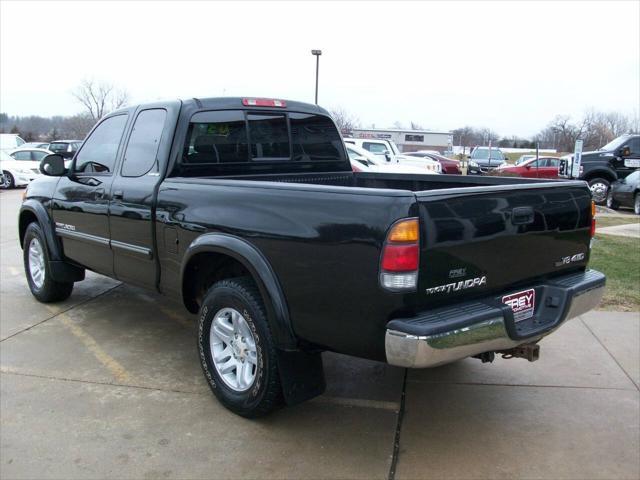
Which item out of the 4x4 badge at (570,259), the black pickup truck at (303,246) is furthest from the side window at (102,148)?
the 4x4 badge at (570,259)

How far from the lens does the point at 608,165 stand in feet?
57.3

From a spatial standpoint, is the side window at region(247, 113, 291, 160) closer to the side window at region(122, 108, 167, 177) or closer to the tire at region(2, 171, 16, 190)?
the side window at region(122, 108, 167, 177)

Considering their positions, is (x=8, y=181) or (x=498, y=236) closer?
(x=498, y=236)

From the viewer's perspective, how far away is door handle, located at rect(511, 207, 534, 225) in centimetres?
301

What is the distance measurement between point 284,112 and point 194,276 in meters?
1.61

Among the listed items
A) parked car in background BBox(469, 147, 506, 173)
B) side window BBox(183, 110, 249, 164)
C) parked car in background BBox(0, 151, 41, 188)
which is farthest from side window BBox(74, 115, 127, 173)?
parked car in background BBox(469, 147, 506, 173)

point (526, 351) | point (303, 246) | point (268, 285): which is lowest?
point (526, 351)

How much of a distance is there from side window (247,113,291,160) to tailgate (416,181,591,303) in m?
2.10

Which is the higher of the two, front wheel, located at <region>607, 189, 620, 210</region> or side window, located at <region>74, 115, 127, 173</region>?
side window, located at <region>74, 115, 127, 173</region>

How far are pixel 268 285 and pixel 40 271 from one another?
12.5ft

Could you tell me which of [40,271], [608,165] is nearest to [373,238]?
[40,271]

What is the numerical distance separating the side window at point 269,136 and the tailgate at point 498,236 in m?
2.10

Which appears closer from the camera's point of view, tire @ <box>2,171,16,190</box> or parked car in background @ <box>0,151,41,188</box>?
tire @ <box>2,171,16,190</box>

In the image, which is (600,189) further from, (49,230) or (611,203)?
(49,230)
